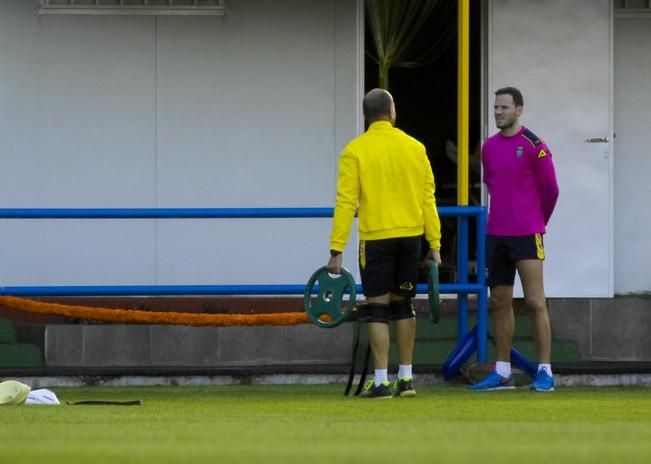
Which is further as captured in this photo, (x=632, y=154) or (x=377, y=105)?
(x=632, y=154)

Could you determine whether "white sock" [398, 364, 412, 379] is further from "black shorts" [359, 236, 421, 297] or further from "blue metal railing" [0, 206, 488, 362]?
"blue metal railing" [0, 206, 488, 362]

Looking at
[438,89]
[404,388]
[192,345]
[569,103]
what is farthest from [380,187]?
[438,89]

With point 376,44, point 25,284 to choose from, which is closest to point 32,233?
point 25,284

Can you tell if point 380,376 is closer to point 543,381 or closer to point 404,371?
point 404,371

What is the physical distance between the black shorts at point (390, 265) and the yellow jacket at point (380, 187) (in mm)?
52

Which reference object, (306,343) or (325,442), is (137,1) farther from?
(325,442)

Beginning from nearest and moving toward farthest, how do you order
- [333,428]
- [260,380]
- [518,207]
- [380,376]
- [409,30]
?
[333,428]
[380,376]
[518,207]
[260,380]
[409,30]

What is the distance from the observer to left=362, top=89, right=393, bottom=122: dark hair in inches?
467

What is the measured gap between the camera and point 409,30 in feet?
53.2

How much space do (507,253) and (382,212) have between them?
47.8 inches

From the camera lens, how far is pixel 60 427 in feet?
30.3

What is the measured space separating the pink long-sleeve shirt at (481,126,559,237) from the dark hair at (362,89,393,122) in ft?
3.45

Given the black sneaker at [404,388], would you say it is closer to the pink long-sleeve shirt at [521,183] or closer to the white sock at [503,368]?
the white sock at [503,368]

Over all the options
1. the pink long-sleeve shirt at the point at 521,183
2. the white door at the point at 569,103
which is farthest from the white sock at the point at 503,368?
the white door at the point at 569,103
